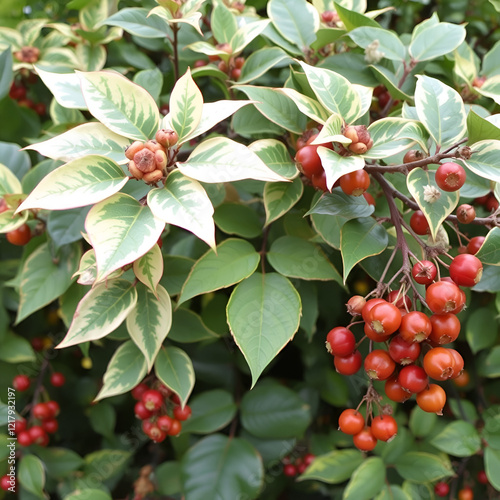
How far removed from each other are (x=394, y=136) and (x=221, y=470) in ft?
2.37

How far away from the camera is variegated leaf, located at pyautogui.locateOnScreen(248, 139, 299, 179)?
63 centimetres

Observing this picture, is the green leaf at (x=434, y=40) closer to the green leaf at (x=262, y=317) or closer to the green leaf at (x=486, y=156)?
the green leaf at (x=486, y=156)

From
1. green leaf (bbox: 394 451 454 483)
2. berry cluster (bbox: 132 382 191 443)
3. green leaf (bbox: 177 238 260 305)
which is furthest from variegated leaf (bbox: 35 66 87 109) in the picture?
green leaf (bbox: 394 451 454 483)

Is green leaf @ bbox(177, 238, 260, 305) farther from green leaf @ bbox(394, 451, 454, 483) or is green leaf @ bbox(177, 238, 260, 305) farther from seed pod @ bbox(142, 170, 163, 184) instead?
green leaf @ bbox(394, 451, 454, 483)

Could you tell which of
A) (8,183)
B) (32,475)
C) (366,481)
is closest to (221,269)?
(8,183)

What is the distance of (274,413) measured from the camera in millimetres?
948

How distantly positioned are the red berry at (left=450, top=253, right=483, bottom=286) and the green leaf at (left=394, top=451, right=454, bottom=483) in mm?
520

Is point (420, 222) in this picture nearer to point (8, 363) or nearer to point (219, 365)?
point (219, 365)

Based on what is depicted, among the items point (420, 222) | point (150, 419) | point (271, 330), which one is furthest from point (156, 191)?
point (150, 419)

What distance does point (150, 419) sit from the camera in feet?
2.68

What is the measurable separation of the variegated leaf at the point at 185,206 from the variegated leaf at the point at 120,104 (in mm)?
95

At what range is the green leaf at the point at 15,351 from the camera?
0.95m

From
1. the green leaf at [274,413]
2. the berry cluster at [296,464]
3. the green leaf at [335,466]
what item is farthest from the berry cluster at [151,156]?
the berry cluster at [296,464]

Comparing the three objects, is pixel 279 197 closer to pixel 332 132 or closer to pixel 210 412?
pixel 332 132
